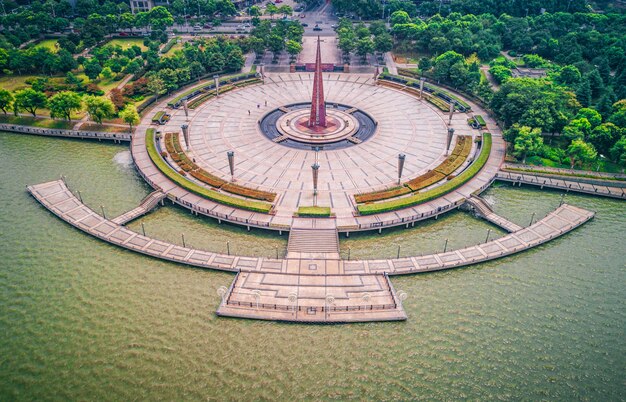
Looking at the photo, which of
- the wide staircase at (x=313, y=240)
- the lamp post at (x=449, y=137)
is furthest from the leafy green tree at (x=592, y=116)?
the wide staircase at (x=313, y=240)

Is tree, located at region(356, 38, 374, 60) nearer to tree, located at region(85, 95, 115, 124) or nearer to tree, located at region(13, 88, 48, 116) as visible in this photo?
tree, located at region(85, 95, 115, 124)

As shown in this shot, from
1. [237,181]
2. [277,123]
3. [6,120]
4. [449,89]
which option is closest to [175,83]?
[277,123]

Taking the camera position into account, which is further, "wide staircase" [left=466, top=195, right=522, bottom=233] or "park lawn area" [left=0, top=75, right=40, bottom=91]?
"park lawn area" [left=0, top=75, right=40, bottom=91]

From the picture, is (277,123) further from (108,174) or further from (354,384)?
(354,384)

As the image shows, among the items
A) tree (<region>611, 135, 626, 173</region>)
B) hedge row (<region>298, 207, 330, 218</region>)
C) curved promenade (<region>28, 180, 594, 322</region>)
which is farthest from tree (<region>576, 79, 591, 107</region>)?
hedge row (<region>298, 207, 330, 218</region>)

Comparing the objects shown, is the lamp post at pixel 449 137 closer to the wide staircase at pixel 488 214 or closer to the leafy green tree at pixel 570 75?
the wide staircase at pixel 488 214

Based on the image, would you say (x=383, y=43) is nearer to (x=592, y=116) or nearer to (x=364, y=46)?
(x=364, y=46)
